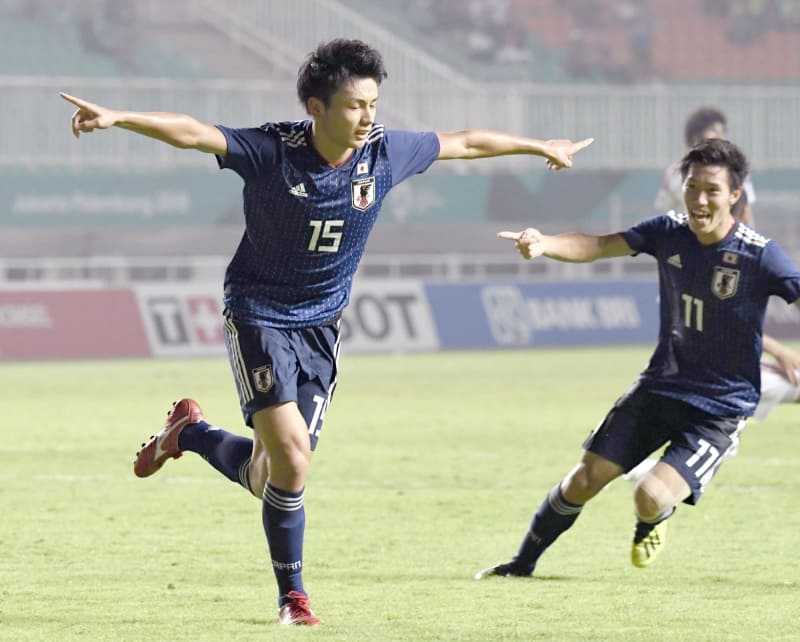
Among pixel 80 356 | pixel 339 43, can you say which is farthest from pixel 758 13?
pixel 339 43

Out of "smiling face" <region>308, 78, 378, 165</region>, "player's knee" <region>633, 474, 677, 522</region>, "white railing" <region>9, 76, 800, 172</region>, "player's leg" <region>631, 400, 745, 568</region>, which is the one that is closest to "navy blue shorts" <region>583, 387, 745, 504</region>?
"player's leg" <region>631, 400, 745, 568</region>

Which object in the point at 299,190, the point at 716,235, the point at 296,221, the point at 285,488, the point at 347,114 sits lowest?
the point at 285,488

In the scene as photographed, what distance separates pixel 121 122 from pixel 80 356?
18.0 meters

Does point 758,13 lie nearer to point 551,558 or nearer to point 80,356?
point 80,356

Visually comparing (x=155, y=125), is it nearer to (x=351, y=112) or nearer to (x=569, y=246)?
(x=351, y=112)

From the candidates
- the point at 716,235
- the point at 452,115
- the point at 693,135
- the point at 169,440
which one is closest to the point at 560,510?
the point at 716,235

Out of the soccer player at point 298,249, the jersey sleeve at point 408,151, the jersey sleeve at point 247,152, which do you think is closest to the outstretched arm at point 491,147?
the jersey sleeve at point 408,151

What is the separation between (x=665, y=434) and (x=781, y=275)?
78 cm

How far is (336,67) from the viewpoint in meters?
5.79

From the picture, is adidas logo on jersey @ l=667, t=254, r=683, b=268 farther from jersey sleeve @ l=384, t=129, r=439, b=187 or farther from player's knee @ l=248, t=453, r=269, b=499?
player's knee @ l=248, t=453, r=269, b=499

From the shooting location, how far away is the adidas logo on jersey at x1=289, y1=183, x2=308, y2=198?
19.3 feet

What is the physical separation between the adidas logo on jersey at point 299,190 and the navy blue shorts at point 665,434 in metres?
1.57

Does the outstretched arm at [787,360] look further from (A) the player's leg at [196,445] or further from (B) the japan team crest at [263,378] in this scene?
(B) the japan team crest at [263,378]

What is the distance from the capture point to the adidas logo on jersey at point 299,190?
5883 millimetres
